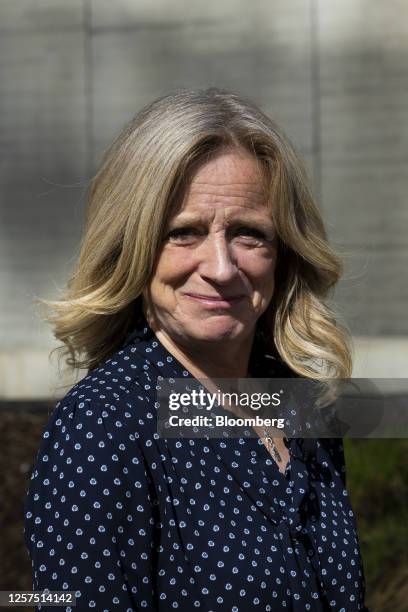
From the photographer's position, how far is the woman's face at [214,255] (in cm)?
207

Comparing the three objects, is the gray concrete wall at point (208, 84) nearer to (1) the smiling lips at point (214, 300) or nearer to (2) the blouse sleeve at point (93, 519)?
(1) the smiling lips at point (214, 300)

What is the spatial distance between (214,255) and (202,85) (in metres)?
3.86

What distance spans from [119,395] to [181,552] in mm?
333

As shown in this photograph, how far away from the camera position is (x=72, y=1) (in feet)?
19.2

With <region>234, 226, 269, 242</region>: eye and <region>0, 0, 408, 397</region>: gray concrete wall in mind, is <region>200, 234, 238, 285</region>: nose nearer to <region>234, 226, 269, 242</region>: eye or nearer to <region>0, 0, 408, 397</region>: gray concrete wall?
<region>234, 226, 269, 242</region>: eye

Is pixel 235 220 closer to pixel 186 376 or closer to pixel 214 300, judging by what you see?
pixel 214 300

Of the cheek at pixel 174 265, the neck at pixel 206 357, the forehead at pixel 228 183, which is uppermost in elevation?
the forehead at pixel 228 183

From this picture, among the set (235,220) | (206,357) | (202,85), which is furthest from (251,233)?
(202,85)

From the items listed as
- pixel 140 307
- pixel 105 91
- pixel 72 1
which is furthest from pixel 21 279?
pixel 140 307

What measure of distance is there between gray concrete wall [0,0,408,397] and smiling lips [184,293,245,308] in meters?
3.54

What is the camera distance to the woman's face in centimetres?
207

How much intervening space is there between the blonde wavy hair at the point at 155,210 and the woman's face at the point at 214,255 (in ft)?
0.10

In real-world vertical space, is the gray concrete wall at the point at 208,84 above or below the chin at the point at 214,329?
above

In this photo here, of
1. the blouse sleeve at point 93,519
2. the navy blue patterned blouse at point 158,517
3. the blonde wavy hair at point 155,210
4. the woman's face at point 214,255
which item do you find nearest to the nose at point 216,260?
the woman's face at point 214,255
